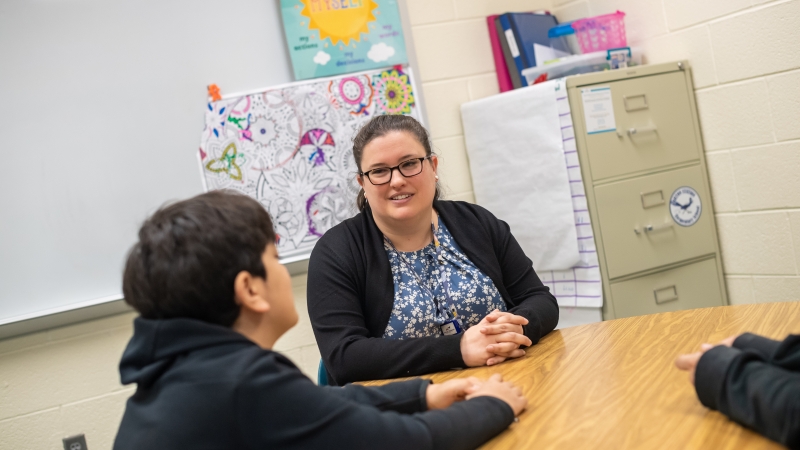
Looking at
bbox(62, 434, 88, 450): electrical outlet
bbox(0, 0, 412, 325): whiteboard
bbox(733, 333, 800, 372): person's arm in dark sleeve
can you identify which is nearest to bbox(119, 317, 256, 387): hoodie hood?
bbox(733, 333, 800, 372): person's arm in dark sleeve

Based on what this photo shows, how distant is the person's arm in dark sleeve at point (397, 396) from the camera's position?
1.13 m

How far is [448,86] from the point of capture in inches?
117

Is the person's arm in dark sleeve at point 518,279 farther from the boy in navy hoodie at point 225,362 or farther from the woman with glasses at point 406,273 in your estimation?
the boy in navy hoodie at point 225,362

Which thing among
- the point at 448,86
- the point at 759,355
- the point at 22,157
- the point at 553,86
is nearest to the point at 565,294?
the point at 553,86

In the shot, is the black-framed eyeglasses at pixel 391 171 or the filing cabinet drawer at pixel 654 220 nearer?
the black-framed eyeglasses at pixel 391 171

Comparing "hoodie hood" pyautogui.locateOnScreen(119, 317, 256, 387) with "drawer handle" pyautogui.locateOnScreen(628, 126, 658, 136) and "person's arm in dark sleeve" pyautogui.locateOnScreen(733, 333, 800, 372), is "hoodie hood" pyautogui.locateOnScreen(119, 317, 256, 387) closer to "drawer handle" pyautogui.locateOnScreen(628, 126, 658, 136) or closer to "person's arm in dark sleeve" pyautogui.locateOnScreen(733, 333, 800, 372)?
"person's arm in dark sleeve" pyautogui.locateOnScreen(733, 333, 800, 372)

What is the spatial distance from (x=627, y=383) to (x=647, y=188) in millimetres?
1656

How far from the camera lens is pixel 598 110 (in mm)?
2537

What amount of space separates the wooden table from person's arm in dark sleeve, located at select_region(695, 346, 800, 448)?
0.08 feet

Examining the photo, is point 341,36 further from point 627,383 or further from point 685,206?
point 627,383

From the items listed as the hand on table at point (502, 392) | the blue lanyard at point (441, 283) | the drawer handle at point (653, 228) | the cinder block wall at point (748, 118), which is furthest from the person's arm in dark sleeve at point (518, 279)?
the cinder block wall at point (748, 118)

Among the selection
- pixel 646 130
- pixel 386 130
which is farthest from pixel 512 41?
pixel 386 130

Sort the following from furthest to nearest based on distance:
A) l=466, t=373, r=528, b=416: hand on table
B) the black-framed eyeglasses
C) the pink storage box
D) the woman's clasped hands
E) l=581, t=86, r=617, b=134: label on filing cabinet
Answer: the pink storage box → l=581, t=86, r=617, b=134: label on filing cabinet → the black-framed eyeglasses → the woman's clasped hands → l=466, t=373, r=528, b=416: hand on table

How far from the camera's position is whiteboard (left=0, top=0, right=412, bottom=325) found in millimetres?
2312
